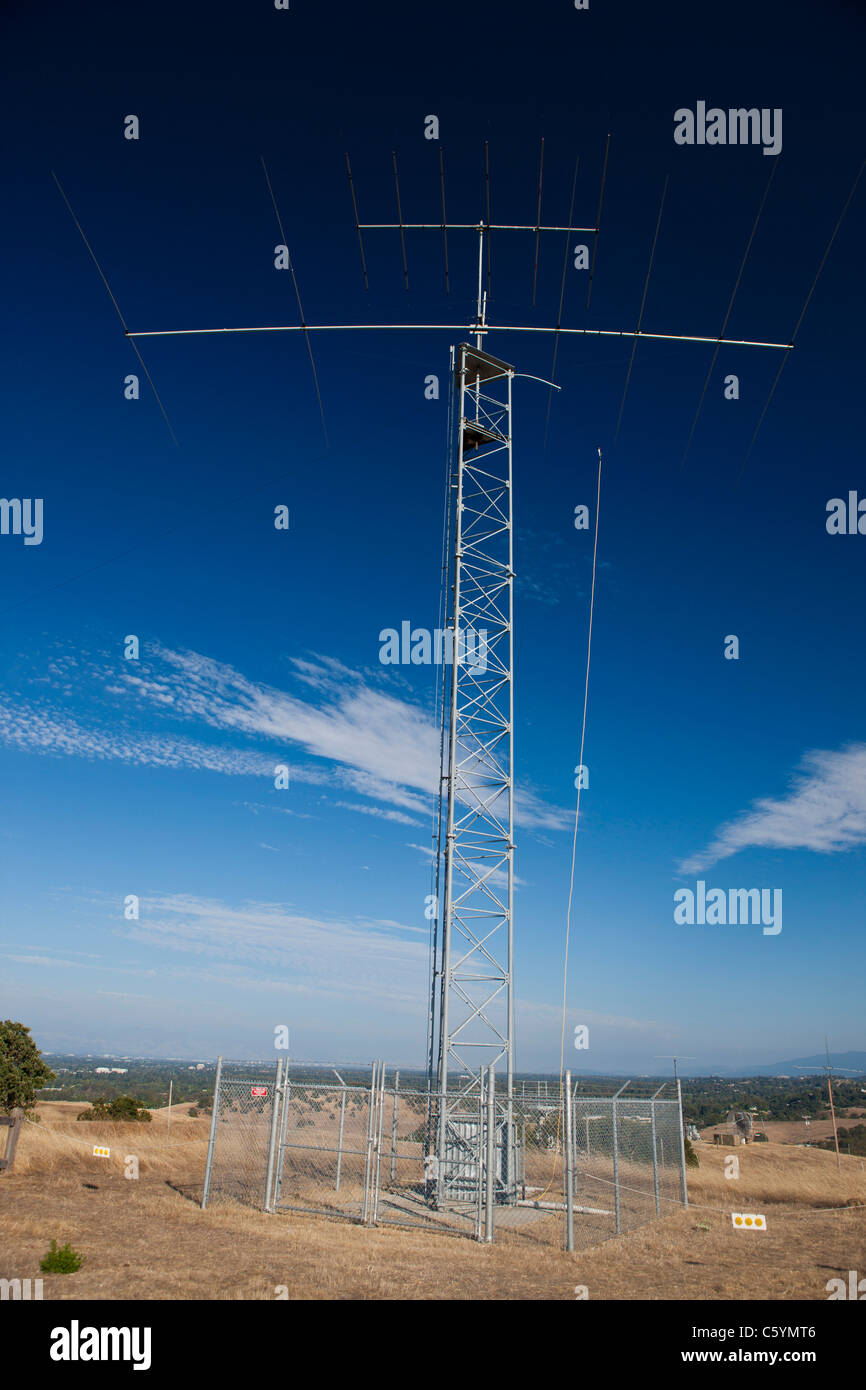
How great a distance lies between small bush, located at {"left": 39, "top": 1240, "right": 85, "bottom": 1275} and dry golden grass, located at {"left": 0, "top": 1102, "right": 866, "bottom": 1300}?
13 centimetres

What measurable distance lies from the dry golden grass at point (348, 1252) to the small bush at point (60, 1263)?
0.44 feet

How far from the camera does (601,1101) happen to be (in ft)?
45.3

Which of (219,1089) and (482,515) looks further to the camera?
(482,515)

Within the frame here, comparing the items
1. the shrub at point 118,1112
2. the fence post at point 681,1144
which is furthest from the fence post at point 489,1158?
the shrub at point 118,1112

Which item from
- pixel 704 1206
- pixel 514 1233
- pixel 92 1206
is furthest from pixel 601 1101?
pixel 92 1206

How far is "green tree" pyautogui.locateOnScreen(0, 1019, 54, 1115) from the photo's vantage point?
18.5 m

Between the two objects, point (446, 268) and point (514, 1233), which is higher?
point (446, 268)

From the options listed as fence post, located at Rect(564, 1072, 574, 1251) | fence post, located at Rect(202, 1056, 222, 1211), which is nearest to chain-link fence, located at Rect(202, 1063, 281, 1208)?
fence post, located at Rect(202, 1056, 222, 1211)

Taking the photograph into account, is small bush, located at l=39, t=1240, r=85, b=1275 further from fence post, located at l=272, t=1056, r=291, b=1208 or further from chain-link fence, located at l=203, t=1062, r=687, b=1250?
fence post, located at l=272, t=1056, r=291, b=1208

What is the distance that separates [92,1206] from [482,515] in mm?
16368

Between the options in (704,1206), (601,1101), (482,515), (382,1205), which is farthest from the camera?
(482,515)

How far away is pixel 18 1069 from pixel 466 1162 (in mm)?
10778
